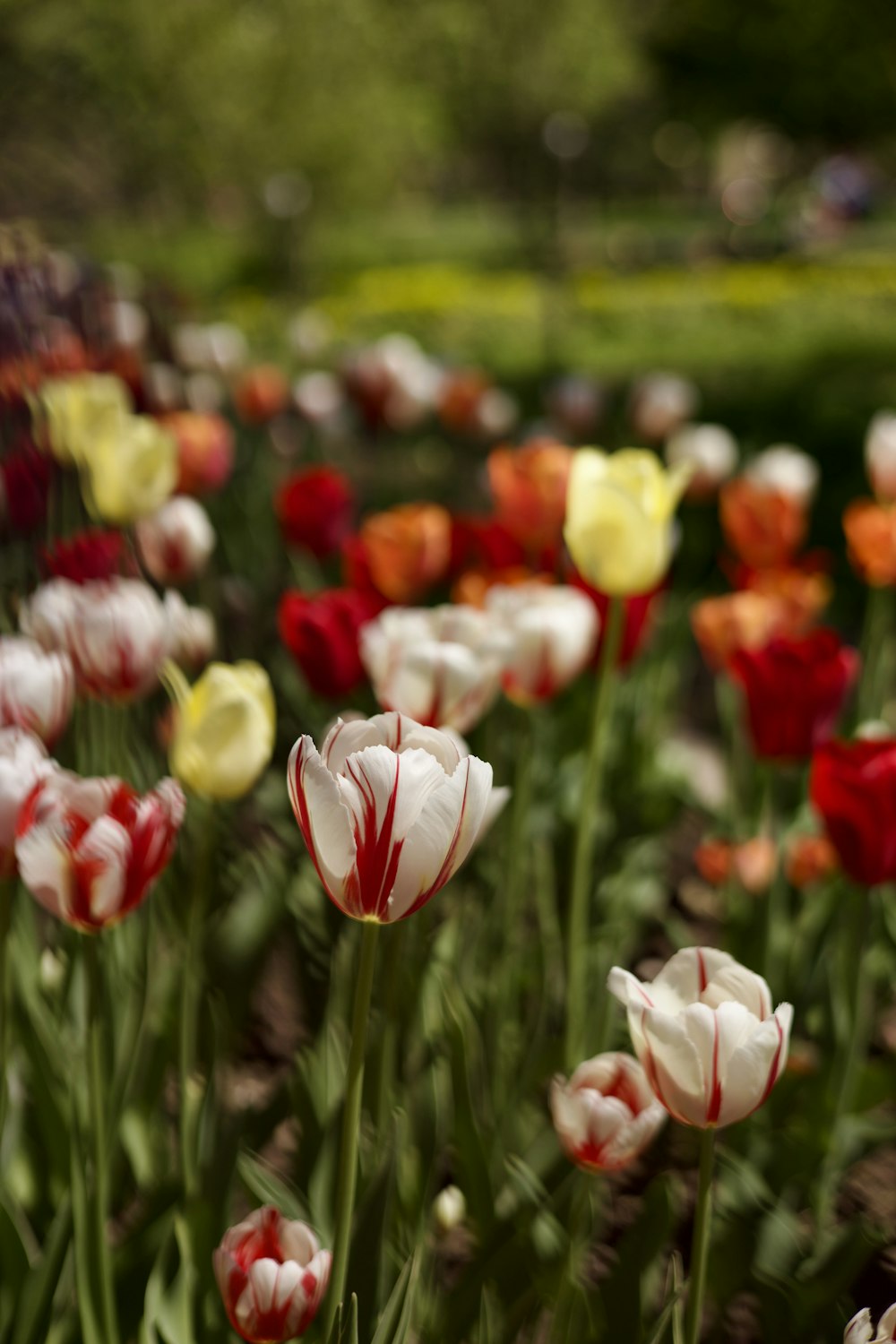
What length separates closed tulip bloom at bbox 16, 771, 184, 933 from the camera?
44.1 inches

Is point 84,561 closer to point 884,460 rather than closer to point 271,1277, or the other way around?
point 271,1277

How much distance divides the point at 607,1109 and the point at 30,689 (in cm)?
68

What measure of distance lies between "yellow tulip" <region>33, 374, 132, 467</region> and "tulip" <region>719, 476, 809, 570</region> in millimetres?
1148

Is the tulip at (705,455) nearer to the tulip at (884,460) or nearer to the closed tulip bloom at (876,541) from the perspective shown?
the tulip at (884,460)

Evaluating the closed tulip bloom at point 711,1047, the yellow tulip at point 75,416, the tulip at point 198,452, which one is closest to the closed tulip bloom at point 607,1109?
the closed tulip bloom at point 711,1047

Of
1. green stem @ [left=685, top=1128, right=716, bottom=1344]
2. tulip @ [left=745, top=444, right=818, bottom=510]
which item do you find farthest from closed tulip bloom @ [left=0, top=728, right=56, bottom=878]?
tulip @ [left=745, top=444, right=818, bottom=510]

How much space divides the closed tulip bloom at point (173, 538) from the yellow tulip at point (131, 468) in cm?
10

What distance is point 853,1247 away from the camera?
1.44 m

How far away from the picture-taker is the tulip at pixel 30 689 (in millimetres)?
1406

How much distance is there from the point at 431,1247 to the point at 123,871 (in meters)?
0.69

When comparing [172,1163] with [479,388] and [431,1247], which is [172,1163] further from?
[479,388]

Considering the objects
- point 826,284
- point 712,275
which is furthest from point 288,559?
point 712,275

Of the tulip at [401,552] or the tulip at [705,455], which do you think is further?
the tulip at [705,455]

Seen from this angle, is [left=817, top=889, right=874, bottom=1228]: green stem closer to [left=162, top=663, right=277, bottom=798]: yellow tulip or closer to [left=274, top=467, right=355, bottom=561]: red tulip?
[left=162, top=663, right=277, bottom=798]: yellow tulip
